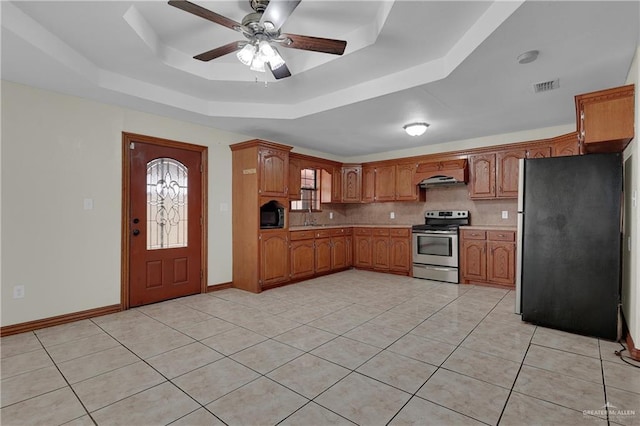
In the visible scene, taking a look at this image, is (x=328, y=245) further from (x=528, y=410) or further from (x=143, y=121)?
(x=528, y=410)

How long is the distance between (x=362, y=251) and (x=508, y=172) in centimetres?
295

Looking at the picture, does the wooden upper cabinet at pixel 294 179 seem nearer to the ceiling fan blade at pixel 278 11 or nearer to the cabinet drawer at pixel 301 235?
the cabinet drawer at pixel 301 235

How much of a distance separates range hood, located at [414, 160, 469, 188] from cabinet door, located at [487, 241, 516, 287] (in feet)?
3.98

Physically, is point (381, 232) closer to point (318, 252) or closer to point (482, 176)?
point (318, 252)

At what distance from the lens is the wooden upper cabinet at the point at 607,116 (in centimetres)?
253

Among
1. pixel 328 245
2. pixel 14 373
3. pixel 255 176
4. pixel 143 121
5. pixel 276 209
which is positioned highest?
pixel 143 121

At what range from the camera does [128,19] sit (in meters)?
2.43

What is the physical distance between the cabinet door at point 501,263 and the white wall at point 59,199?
17.1ft

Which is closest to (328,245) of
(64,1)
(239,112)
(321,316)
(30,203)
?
(321,316)

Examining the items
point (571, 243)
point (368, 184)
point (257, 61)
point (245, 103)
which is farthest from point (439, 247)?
point (257, 61)

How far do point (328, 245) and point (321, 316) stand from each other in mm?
2429

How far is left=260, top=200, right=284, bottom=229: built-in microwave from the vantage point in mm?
5055

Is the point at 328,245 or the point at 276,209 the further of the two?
the point at 328,245

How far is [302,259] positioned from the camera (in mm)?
5387
